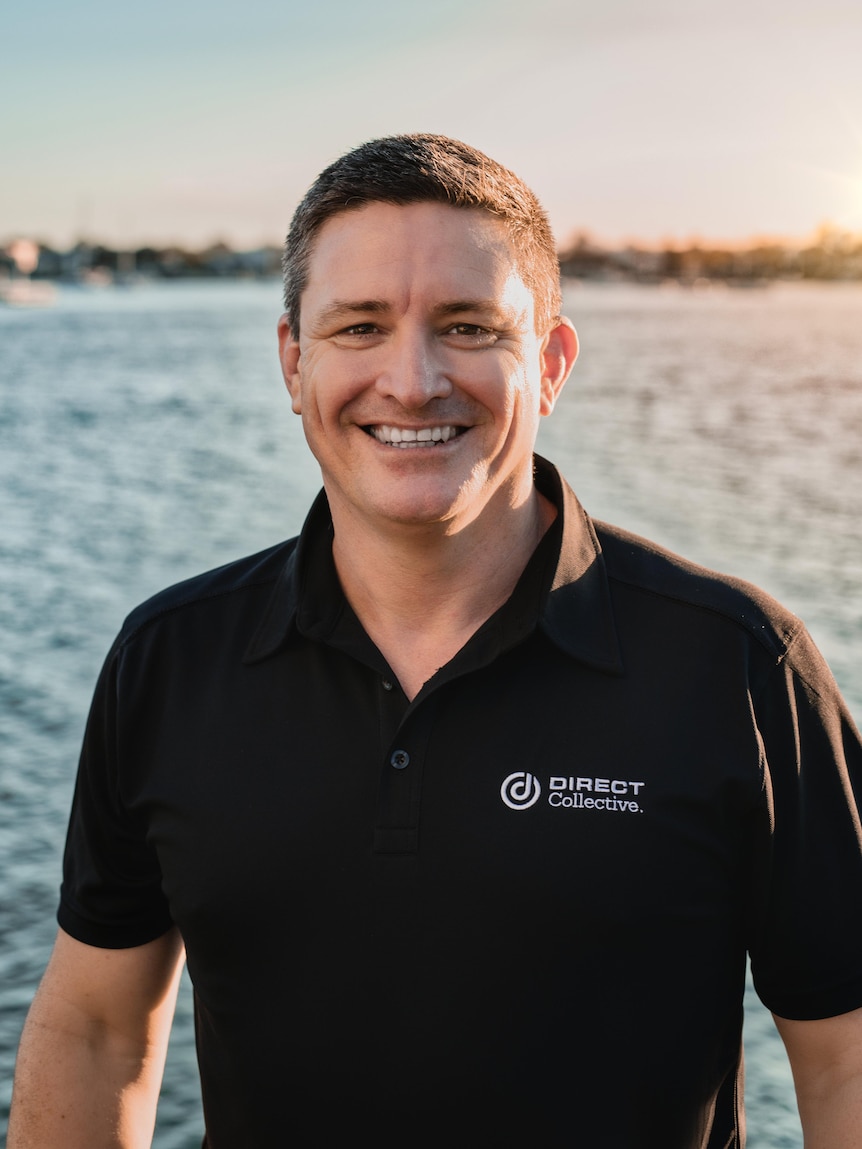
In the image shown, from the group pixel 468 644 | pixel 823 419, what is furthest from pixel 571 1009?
pixel 823 419

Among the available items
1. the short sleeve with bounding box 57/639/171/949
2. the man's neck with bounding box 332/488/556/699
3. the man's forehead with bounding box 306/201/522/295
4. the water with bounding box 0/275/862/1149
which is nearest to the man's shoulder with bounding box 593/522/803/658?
the man's neck with bounding box 332/488/556/699

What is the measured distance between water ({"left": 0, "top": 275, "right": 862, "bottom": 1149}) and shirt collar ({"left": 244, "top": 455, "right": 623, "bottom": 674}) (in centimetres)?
389

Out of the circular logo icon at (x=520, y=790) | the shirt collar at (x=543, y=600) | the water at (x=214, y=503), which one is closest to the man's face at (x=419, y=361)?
the shirt collar at (x=543, y=600)

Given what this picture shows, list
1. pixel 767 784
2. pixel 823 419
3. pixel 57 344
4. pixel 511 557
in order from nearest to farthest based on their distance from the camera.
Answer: pixel 767 784 → pixel 511 557 → pixel 823 419 → pixel 57 344

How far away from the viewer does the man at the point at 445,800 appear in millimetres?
2178

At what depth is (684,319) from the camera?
100938mm

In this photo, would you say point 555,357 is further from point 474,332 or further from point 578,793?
point 578,793

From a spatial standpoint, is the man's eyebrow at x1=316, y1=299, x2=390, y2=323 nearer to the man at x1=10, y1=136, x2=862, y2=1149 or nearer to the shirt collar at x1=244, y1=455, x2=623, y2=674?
the man at x1=10, y1=136, x2=862, y2=1149

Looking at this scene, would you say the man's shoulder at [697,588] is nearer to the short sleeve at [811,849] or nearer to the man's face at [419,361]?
the short sleeve at [811,849]

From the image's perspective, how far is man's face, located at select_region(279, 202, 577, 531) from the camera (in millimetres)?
2326

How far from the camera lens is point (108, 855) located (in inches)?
96.8

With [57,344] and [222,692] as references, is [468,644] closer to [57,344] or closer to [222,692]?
[222,692]

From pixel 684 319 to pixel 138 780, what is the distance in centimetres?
10236

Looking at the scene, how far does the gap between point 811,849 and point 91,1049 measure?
4.40ft
